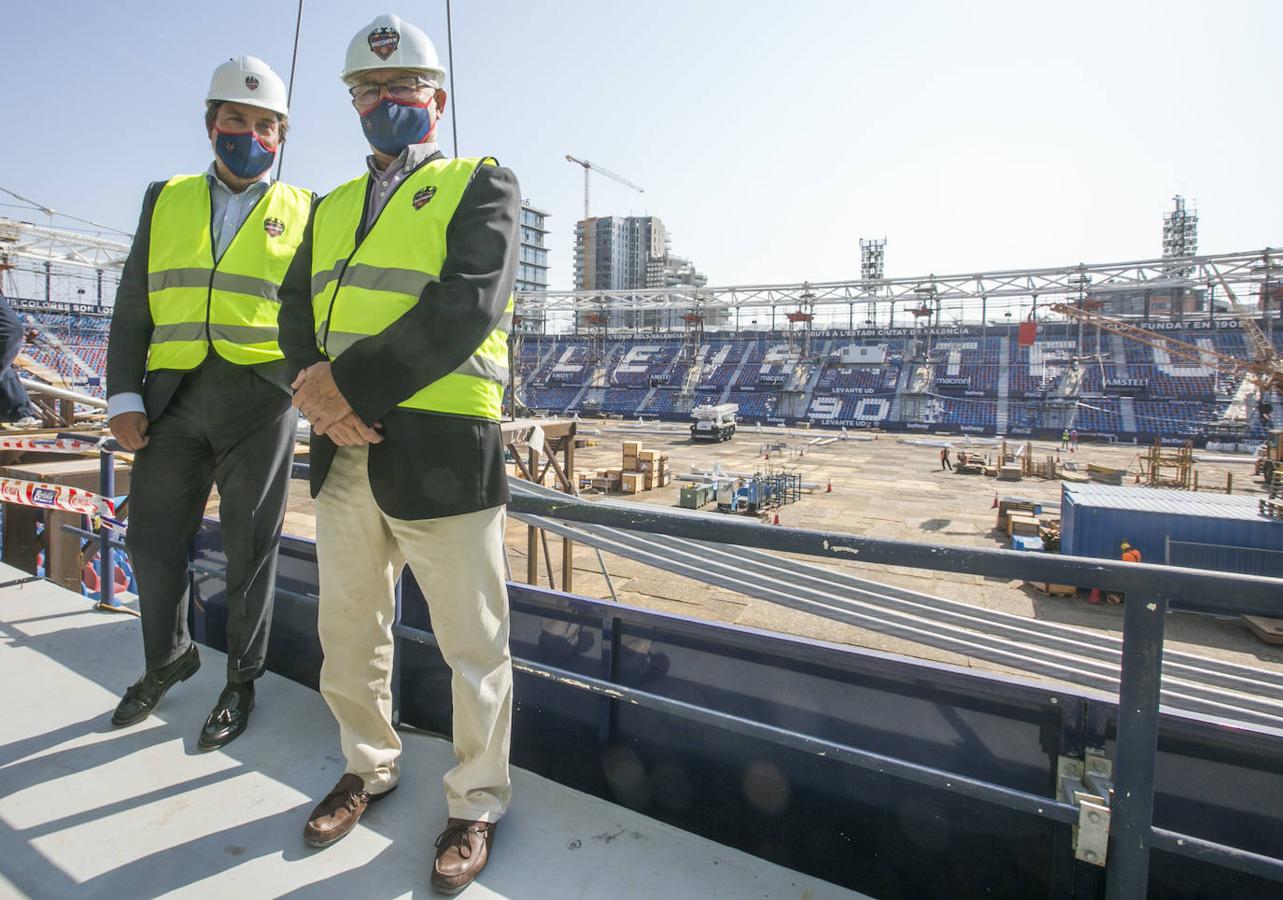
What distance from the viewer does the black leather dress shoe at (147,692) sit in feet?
7.10

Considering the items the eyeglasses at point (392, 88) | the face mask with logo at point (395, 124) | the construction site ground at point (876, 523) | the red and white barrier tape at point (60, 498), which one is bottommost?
the construction site ground at point (876, 523)

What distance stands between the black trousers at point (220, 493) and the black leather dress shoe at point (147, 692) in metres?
0.04

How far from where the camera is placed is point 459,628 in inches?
62.7

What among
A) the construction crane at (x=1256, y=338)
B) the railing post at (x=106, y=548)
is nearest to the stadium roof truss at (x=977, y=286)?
the construction crane at (x=1256, y=338)

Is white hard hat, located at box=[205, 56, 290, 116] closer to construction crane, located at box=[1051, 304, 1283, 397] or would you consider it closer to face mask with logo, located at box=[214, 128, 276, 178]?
face mask with logo, located at box=[214, 128, 276, 178]

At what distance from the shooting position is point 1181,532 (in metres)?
11.4

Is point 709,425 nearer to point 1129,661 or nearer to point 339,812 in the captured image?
point 339,812

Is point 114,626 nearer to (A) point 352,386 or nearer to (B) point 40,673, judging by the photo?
(B) point 40,673

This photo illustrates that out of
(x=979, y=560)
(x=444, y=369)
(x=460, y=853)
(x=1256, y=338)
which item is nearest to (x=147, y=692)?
(x=460, y=853)

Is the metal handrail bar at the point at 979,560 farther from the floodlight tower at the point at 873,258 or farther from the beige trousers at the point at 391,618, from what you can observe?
the floodlight tower at the point at 873,258

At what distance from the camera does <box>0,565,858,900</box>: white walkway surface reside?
4.95ft

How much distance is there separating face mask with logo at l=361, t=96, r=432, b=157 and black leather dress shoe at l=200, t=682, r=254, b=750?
1.70m

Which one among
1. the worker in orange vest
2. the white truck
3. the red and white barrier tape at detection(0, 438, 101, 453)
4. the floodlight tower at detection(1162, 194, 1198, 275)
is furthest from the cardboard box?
the floodlight tower at detection(1162, 194, 1198, 275)

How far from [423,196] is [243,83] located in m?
1.09
